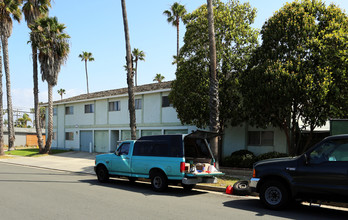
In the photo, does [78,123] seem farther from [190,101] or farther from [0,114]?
[190,101]

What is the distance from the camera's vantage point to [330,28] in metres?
14.5

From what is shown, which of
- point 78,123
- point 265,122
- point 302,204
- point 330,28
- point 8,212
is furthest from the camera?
point 78,123

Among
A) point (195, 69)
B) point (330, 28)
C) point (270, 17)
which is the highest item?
point (270, 17)

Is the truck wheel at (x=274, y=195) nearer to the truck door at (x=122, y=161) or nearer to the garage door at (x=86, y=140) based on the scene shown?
the truck door at (x=122, y=161)

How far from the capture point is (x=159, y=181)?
10914 mm

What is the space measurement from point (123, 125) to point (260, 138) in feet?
42.4

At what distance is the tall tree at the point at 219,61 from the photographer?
57.5 feet

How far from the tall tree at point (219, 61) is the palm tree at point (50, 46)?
1526 centimetres

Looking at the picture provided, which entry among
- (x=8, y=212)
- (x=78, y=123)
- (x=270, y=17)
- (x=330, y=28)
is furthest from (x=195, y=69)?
(x=78, y=123)

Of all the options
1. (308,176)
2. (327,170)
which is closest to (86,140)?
(308,176)

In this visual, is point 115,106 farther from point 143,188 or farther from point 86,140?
point 143,188

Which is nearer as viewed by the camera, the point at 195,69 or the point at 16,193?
the point at 16,193

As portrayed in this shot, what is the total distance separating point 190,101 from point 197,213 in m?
10.7

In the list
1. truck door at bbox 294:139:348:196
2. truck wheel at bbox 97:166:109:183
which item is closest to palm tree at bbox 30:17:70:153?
truck wheel at bbox 97:166:109:183
